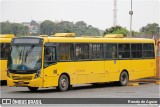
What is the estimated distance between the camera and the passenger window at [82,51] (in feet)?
88.1

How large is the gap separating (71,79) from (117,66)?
13.9 ft

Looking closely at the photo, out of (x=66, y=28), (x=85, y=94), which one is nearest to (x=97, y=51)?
(x=85, y=94)

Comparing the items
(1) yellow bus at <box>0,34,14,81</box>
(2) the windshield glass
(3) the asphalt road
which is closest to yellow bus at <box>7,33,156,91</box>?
(2) the windshield glass

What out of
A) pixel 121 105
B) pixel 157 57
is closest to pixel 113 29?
pixel 157 57

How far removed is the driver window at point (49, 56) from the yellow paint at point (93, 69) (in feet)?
0.68

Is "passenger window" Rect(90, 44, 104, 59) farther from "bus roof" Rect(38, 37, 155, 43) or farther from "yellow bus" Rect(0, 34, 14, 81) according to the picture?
"yellow bus" Rect(0, 34, 14, 81)

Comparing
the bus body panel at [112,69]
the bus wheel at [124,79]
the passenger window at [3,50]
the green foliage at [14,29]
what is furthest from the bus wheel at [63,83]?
the green foliage at [14,29]

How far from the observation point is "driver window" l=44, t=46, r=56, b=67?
2473cm

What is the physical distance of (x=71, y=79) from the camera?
85.9 ft

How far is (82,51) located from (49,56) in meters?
2.67

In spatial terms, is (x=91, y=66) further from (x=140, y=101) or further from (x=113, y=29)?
(x=113, y=29)

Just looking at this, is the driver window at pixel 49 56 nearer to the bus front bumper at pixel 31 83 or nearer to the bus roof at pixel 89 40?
the bus roof at pixel 89 40

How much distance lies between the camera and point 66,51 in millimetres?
26094

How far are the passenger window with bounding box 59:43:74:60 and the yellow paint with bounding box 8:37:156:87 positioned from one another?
203mm
